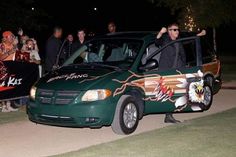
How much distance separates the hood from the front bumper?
0.32 meters

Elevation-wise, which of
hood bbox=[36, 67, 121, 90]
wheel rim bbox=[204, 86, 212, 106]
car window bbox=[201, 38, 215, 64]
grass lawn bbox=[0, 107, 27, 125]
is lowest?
grass lawn bbox=[0, 107, 27, 125]

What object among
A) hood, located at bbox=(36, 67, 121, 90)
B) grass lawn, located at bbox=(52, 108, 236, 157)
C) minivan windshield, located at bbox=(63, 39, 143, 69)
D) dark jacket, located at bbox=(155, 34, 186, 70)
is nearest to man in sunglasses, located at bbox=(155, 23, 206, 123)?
dark jacket, located at bbox=(155, 34, 186, 70)

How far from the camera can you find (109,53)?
33.5 ft

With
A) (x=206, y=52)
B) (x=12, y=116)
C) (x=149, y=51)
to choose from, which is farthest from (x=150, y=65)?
(x=12, y=116)

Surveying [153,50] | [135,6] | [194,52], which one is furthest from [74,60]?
[135,6]

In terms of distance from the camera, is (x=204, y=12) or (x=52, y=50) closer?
(x=52, y=50)

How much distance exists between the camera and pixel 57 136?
9.38 metres

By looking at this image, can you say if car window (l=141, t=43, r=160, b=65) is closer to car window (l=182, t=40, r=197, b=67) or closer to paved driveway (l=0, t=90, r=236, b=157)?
car window (l=182, t=40, r=197, b=67)

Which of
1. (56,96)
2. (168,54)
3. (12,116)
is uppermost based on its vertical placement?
(168,54)

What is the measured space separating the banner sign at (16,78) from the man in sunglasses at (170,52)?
3661mm

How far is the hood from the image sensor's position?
29.6 ft

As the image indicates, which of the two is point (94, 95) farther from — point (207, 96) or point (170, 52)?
point (207, 96)

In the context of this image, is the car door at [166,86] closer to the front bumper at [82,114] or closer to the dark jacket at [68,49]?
the front bumper at [82,114]

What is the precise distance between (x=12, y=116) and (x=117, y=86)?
3432 millimetres
